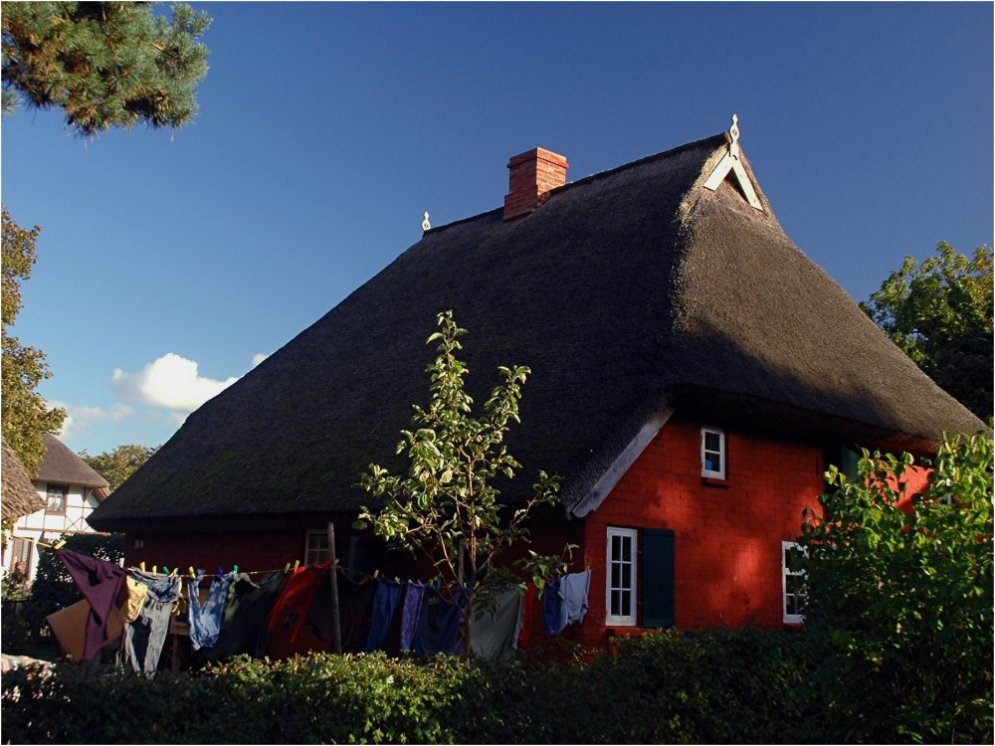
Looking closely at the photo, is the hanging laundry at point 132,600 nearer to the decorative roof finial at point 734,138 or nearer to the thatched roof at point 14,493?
the thatched roof at point 14,493

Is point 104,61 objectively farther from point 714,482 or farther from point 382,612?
point 714,482

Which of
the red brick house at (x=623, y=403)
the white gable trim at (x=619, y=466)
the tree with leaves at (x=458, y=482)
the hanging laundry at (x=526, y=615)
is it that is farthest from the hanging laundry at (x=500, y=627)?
the white gable trim at (x=619, y=466)

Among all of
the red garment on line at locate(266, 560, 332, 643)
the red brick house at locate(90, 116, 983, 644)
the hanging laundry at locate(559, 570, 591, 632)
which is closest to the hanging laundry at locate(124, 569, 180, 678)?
the red garment on line at locate(266, 560, 332, 643)

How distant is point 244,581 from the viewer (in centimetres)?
1230

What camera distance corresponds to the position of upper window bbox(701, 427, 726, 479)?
13.4m

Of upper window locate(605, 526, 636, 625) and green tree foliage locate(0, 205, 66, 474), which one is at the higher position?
green tree foliage locate(0, 205, 66, 474)

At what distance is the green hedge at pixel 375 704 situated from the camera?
7906 millimetres

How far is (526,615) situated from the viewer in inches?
452

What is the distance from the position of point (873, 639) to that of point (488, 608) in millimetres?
4294

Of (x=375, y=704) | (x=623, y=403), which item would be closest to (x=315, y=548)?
(x=623, y=403)

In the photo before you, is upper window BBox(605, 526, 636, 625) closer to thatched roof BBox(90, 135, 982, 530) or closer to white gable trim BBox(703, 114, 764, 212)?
thatched roof BBox(90, 135, 982, 530)

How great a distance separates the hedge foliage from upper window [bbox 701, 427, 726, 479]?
4057mm

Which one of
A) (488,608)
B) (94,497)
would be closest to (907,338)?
(488,608)

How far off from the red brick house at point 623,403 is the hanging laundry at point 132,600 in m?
3.07
